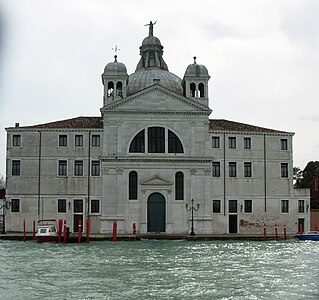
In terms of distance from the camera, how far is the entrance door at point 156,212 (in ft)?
132

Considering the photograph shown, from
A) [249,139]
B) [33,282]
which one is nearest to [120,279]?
[33,282]

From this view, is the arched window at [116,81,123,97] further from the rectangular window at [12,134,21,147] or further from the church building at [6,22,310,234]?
the rectangular window at [12,134,21,147]

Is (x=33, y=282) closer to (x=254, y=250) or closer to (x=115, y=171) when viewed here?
(x=254, y=250)

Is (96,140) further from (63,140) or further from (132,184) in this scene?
(132,184)

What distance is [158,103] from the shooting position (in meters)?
40.6

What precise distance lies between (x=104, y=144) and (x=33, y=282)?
21.4 meters

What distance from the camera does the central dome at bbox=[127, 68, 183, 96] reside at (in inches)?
1781

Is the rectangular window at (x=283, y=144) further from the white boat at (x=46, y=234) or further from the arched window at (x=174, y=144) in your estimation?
the white boat at (x=46, y=234)

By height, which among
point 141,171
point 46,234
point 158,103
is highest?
point 158,103

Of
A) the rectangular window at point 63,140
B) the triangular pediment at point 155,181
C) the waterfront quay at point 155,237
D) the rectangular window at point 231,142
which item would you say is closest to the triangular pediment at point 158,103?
the rectangular window at point 231,142

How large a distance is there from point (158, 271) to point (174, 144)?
1964 cm

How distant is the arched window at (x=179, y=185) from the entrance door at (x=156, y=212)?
984 millimetres

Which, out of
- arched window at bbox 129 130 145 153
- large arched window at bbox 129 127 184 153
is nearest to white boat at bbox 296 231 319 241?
large arched window at bbox 129 127 184 153

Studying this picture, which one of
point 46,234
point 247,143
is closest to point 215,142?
point 247,143
